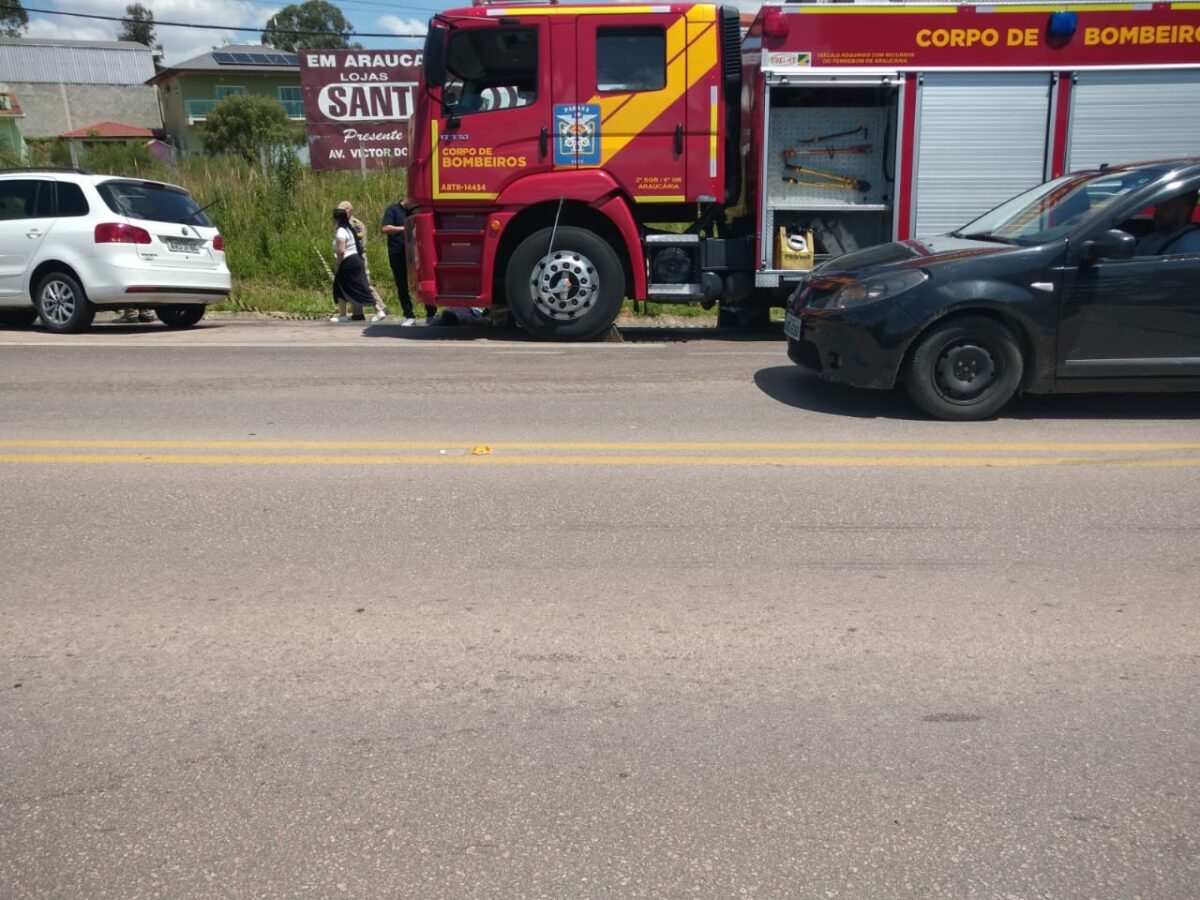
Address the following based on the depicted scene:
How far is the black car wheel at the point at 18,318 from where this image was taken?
1316 cm

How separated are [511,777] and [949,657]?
1.67 m

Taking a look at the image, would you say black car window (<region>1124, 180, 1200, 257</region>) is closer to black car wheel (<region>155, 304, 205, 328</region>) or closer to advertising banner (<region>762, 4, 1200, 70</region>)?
advertising banner (<region>762, 4, 1200, 70</region>)

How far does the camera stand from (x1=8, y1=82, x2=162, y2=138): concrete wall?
58844mm

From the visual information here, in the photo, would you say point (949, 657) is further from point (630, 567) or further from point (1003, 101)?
point (1003, 101)

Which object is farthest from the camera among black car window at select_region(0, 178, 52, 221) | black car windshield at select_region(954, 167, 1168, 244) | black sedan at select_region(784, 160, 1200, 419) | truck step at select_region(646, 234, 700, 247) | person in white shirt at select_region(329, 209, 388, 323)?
person in white shirt at select_region(329, 209, 388, 323)

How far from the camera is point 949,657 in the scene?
3.74m

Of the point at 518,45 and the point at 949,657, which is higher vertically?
the point at 518,45

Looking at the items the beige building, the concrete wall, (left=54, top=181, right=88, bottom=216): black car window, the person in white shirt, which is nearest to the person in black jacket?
the person in white shirt

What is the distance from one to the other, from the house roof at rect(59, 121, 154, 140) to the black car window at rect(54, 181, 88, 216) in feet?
139

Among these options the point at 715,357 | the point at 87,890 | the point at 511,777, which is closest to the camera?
the point at 87,890

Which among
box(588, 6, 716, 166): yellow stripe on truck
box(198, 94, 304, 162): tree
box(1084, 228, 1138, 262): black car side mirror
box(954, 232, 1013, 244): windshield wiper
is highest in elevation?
box(198, 94, 304, 162): tree

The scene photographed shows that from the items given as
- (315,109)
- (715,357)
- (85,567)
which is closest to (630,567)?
(85,567)

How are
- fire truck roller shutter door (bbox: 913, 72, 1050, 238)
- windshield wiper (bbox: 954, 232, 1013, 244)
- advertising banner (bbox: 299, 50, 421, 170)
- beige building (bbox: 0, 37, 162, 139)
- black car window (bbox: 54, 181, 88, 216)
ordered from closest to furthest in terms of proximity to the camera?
1. windshield wiper (bbox: 954, 232, 1013, 244)
2. fire truck roller shutter door (bbox: 913, 72, 1050, 238)
3. black car window (bbox: 54, 181, 88, 216)
4. advertising banner (bbox: 299, 50, 421, 170)
5. beige building (bbox: 0, 37, 162, 139)

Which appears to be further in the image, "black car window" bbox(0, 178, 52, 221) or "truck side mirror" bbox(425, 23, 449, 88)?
"black car window" bbox(0, 178, 52, 221)
